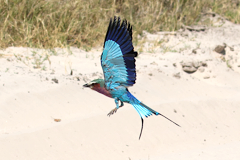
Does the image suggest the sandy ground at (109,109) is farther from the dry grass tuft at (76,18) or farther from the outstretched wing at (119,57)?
the outstretched wing at (119,57)

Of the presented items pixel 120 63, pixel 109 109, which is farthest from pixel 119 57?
pixel 109 109

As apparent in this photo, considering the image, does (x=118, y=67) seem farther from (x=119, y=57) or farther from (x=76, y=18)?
(x=76, y=18)

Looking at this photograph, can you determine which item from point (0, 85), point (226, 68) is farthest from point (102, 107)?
point (226, 68)

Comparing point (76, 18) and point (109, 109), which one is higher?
point (76, 18)

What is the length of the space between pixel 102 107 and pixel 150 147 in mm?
747

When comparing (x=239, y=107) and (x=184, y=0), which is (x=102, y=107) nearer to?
(x=239, y=107)

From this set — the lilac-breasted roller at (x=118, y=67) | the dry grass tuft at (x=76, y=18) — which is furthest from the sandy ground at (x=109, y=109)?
the lilac-breasted roller at (x=118, y=67)

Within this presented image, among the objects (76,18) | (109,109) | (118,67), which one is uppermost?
(118,67)

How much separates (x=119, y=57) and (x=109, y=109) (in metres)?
2.60

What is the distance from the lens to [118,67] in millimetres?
1858

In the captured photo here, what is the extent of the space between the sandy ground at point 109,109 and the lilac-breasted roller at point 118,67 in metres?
1.85

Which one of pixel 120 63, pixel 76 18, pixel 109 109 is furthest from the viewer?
pixel 76 18

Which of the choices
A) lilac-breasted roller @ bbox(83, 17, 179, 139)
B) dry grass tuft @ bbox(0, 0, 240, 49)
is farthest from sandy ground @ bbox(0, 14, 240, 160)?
lilac-breasted roller @ bbox(83, 17, 179, 139)

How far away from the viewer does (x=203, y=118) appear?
191 inches
